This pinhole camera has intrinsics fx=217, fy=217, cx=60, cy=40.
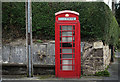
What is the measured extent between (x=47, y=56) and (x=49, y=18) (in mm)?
1573

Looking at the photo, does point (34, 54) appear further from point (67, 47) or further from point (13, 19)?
point (13, 19)

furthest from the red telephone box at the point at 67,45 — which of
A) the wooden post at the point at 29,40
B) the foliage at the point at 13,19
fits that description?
the foliage at the point at 13,19

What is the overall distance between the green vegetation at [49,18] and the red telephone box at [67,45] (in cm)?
77

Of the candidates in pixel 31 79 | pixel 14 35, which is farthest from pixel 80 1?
pixel 31 79

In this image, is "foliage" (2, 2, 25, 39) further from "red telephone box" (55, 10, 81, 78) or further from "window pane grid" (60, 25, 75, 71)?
"window pane grid" (60, 25, 75, 71)

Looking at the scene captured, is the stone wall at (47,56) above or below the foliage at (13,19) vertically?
below

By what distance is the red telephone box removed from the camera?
8102 mm

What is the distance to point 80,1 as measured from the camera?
9039mm

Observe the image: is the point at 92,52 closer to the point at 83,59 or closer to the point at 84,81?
the point at 83,59

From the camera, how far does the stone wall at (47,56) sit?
340 inches

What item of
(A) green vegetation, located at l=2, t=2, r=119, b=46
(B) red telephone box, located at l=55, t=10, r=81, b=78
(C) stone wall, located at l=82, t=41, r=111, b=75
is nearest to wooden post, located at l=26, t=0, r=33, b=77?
(A) green vegetation, located at l=2, t=2, r=119, b=46

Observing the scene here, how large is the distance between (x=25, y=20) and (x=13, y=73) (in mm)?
2268

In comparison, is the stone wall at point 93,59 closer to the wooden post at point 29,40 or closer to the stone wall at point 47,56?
the stone wall at point 47,56

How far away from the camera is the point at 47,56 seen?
8.87m
